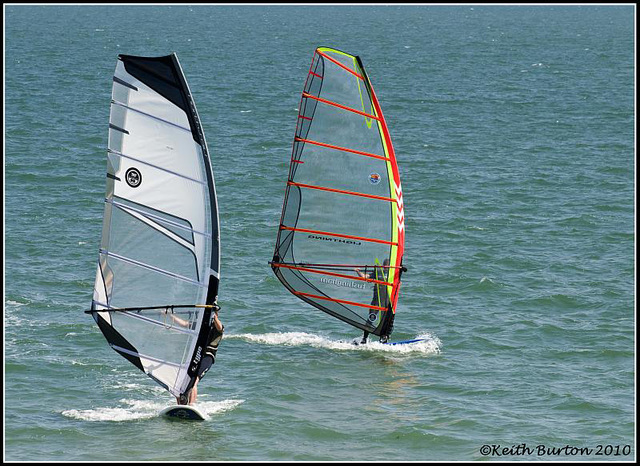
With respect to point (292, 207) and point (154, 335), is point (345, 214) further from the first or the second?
point (154, 335)

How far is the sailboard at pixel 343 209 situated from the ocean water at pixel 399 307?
124 cm

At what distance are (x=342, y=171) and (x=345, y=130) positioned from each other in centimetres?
93

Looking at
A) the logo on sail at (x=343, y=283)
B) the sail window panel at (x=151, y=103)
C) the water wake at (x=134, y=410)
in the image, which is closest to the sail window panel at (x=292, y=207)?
the logo on sail at (x=343, y=283)

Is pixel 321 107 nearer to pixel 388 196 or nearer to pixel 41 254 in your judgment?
pixel 388 196

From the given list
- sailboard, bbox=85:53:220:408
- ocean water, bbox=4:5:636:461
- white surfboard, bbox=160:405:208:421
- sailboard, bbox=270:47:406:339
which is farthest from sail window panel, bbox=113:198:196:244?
sailboard, bbox=270:47:406:339

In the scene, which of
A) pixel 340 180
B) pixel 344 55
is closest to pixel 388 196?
pixel 340 180

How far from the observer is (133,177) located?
63.4 ft

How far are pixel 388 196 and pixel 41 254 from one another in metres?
12.0

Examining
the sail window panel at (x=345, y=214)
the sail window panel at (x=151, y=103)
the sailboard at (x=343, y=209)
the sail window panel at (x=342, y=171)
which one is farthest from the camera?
the sail window panel at (x=345, y=214)

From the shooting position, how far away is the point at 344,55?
2481 centimetres

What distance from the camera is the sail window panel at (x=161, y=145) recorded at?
19.0 metres

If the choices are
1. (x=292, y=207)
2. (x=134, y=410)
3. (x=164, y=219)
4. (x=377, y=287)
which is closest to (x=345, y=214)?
(x=292, y=207)

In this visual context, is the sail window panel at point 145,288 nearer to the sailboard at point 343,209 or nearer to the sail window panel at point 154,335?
the sail window panel at point 154,335

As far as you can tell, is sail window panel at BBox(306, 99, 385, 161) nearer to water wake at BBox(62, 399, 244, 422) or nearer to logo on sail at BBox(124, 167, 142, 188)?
water wake at BBox(62, 399, 244, 422)
